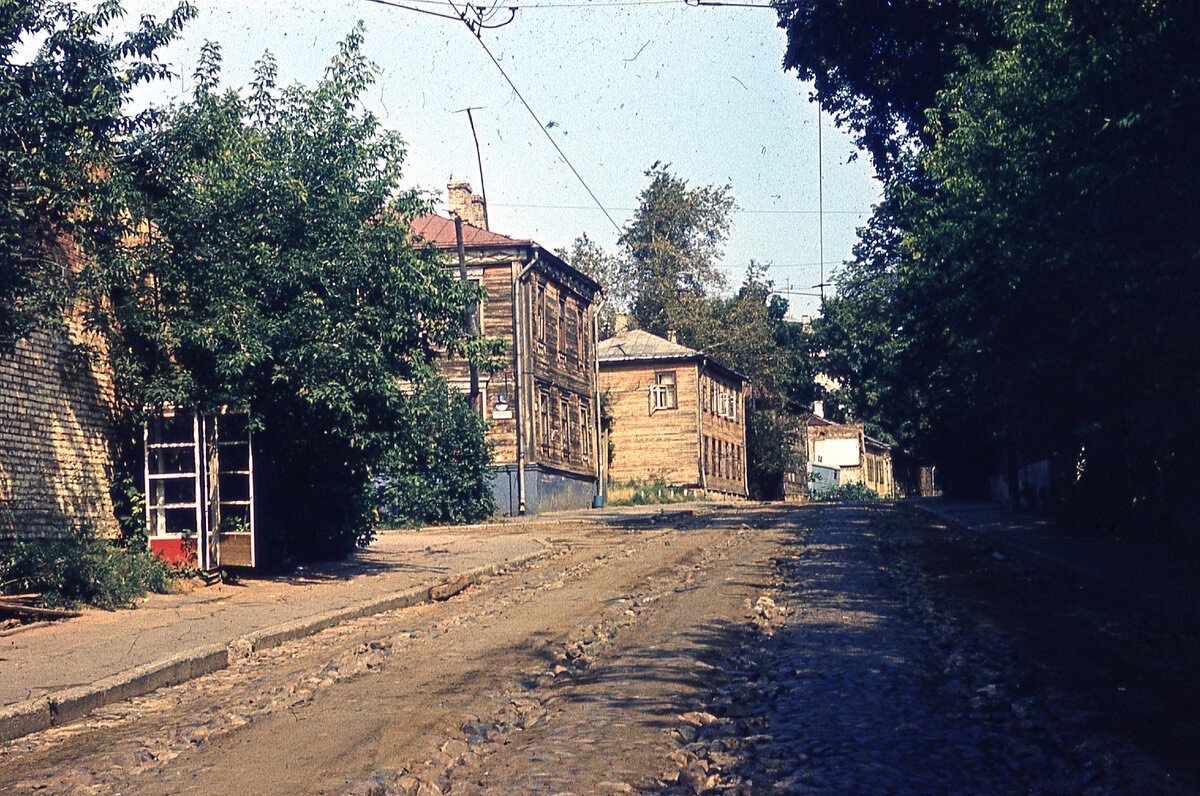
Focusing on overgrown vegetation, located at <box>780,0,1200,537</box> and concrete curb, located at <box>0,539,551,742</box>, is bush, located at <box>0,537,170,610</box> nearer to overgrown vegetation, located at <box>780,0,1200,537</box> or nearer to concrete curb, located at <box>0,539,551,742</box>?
concrete curb, located at <box>0,539,551,742</box>

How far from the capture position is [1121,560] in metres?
16.8

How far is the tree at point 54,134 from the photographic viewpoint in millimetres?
12234

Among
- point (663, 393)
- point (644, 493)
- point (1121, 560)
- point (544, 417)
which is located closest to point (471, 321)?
point (544, 417)

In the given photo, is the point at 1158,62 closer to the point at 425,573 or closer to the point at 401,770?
the point at 401,770

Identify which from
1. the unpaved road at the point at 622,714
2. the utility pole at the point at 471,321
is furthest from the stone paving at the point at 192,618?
the utility pole at the point at 471,321

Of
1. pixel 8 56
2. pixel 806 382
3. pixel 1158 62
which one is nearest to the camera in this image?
pixel 1158 62

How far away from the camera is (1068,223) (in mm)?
13406

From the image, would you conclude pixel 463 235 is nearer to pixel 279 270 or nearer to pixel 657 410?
pixel 657 410

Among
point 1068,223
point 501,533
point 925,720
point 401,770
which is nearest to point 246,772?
point 401,770

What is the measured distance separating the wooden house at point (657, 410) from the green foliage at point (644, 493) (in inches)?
61.1

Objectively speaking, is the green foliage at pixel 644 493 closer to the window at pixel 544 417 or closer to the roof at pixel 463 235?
the window at pixel 544 417

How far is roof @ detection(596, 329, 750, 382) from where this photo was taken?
5628cm

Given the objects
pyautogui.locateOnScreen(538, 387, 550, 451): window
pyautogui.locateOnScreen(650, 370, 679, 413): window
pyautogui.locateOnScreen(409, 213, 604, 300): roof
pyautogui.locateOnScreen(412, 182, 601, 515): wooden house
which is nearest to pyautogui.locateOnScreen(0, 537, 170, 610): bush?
pyautogui.locateOnScreen(412, 182, 601, 515): wooden house

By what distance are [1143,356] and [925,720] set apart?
8283 millimetres
